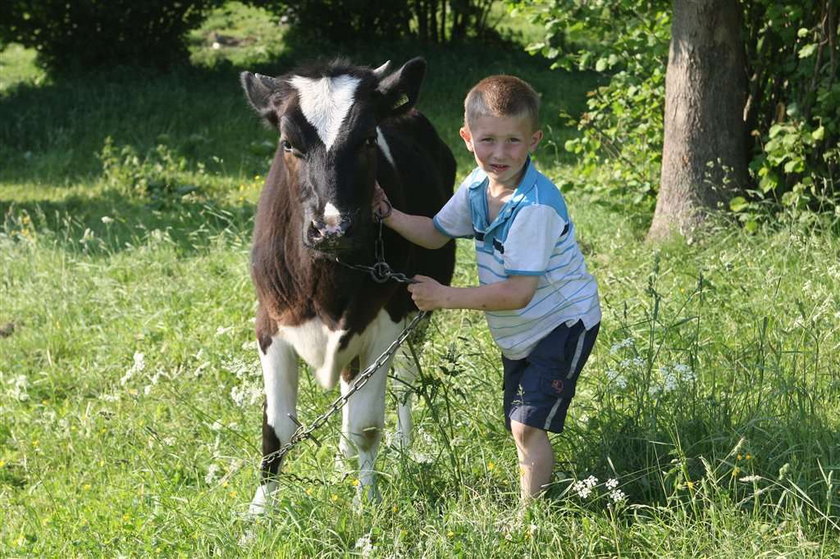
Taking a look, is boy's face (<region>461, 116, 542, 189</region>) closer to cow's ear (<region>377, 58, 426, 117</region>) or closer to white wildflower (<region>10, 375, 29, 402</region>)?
cow's ear (<region>377, 58, 426, 117</region>)

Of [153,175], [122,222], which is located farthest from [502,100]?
[153,175]

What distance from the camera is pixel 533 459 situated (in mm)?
3750

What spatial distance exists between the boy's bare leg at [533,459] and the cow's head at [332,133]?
0.87m

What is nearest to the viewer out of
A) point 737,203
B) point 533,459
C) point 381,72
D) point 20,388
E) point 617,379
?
point 533,459

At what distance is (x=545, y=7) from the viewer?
7.59m

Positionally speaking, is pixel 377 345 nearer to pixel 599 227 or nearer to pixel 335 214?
pixel 335 214

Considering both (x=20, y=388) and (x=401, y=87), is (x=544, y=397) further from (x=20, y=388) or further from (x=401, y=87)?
(x=20, y=388)

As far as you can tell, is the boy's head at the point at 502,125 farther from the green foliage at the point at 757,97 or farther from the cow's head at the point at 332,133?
the green foliage at the point at 757,97

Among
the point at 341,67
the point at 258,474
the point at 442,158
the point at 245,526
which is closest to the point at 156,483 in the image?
the point at 258,474

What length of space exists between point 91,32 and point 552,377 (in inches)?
511

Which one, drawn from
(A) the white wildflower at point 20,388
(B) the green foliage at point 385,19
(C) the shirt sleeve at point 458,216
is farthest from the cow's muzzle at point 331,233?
(B) the green foliage at point 385,19

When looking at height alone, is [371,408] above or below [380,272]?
below

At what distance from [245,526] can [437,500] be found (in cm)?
67

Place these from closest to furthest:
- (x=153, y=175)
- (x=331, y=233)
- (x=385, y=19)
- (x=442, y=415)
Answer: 1. (x=331, y=233)
2. (x=442, y=415)
3. (x=153, y=175)
4. (x=385, y=19)
